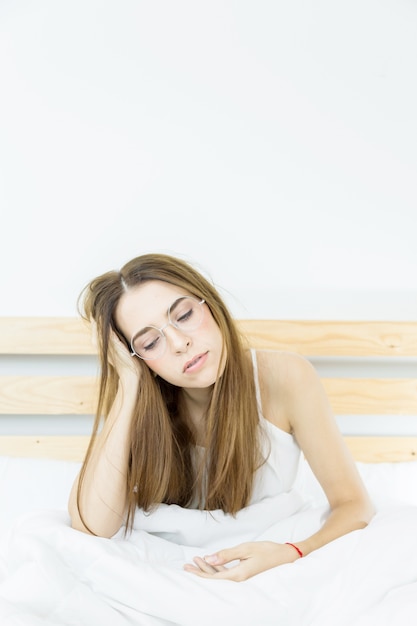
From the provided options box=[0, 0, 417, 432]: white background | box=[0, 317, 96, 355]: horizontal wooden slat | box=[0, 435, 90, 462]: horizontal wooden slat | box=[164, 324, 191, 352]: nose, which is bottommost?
box=[0, 435, 90, 462]: horizontal wooden slat

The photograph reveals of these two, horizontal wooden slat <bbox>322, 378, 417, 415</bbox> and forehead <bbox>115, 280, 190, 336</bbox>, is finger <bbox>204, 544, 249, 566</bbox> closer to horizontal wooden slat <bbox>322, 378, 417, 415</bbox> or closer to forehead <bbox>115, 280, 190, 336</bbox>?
forehead <bbox>115, 280, 190, 336</bbox>

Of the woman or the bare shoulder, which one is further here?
the bare shoulder

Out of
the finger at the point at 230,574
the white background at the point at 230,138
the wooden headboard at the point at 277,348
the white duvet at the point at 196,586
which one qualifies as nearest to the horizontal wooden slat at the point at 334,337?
the wooden headboard at the point at 277,348

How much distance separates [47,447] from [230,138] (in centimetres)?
104

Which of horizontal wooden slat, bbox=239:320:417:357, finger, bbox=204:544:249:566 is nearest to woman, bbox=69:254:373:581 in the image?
finger, bbox=204:544:249:566

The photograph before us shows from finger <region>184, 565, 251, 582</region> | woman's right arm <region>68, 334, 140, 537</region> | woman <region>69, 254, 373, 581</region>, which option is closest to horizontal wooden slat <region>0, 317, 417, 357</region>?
woman <region>69, 254, 373, 581</region>

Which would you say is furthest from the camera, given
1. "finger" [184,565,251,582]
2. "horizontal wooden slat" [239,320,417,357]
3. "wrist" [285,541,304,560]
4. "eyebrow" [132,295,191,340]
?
"horizontal wooden slat" [239,320,417,357]

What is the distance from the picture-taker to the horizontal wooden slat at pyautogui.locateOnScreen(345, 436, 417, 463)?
6.54 ft

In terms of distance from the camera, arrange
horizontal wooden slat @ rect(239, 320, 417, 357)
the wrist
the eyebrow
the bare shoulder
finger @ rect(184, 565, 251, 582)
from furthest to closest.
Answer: horizontal wooden slat @ rect(239, 320, 417, 357) < the bare shoulder < the eyebrow < the wrist < finger @ rect(184, 565, 251, 582)

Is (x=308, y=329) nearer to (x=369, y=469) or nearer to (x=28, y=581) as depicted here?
(x=369, y=469)

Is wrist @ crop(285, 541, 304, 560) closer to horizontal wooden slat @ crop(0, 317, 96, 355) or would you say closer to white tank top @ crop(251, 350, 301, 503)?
white tank top @ crop(251, 350, 301, 503)

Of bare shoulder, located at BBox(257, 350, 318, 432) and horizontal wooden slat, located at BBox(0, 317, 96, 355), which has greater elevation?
bare shoulder, located at BBox(257, 350, 318, 432)

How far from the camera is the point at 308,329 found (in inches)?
77.5

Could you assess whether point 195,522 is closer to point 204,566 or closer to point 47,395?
point 204,566
